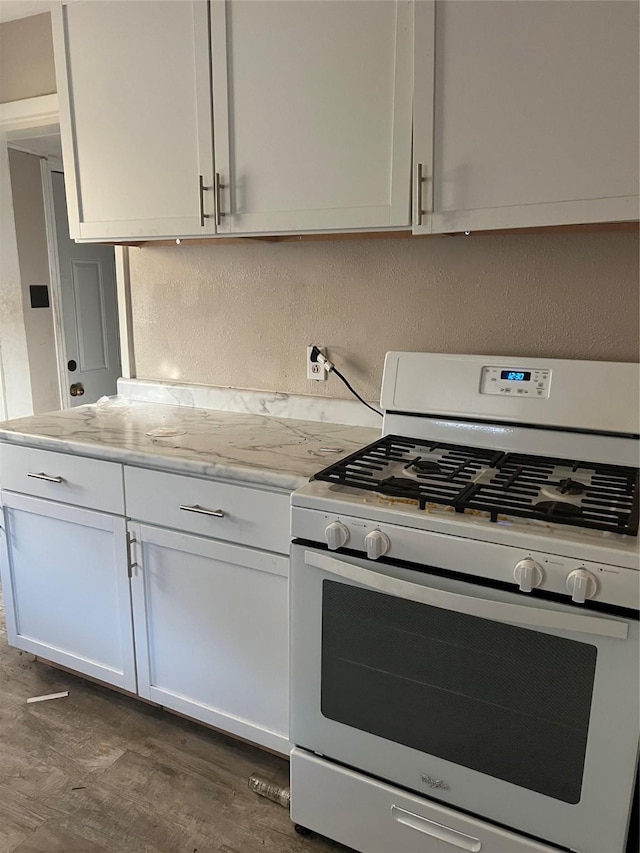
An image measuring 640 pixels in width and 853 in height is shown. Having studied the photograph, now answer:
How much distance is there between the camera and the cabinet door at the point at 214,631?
5.51 ft

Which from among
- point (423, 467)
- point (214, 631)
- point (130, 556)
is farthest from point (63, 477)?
point (423, 467)

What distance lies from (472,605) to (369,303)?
3.60 ft

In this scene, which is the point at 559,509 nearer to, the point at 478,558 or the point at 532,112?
the point at 478,558

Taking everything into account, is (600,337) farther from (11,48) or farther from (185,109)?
(11,48)

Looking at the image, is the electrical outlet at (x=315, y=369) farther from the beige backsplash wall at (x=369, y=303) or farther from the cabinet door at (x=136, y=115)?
the cabinet door at (x=136, y=115)

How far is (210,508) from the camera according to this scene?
5.57 ft

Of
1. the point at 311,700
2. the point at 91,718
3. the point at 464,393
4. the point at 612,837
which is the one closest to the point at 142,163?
the point at 464,393

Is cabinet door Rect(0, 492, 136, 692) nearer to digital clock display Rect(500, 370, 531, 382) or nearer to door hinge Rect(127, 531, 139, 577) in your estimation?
door hinge Rect(127, 531, 139, 577)

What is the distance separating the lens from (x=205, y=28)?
1753 mm

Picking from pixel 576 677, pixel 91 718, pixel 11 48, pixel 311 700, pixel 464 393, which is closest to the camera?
pixel 576 677

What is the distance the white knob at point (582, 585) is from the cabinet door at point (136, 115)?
53.3 inches

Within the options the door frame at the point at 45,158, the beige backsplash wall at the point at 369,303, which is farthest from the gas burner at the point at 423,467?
the door frame at the point at 45,158

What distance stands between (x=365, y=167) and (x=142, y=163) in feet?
2.43

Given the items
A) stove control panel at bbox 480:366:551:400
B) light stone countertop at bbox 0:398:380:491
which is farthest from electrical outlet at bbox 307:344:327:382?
stove control panel at bbox 480:366:551:400
